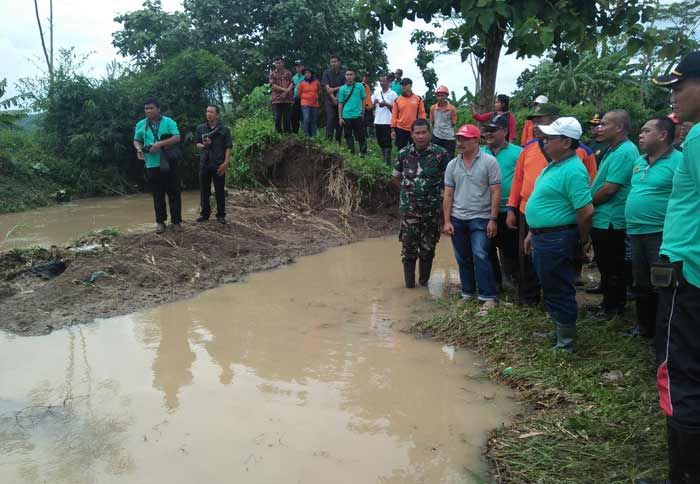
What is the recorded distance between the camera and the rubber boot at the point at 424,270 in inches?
262

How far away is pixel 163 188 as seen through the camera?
839cm

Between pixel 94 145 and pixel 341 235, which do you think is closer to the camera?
pixel 341 235

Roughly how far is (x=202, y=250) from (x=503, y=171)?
4.32m

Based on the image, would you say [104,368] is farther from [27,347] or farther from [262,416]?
[262,416]

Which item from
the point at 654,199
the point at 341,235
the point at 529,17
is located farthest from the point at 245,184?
the point at 654,199

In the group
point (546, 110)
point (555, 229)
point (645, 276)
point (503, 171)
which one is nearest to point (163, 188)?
point (503, 171)

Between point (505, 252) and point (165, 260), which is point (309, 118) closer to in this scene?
point (165, 260)

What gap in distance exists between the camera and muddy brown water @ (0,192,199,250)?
36.0ft

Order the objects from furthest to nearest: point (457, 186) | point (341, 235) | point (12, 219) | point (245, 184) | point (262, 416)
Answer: point (12, 219) < point (245, 184) < point (341, 235) < point (457, 186) < point (262, 416)

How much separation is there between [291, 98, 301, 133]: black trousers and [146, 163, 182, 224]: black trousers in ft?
14.5

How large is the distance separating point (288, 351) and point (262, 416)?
3.87ft

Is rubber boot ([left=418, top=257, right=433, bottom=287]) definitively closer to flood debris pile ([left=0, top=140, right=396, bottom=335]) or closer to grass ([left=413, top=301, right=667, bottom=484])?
grass ([left=413, top=301, right=667, bottom=484])

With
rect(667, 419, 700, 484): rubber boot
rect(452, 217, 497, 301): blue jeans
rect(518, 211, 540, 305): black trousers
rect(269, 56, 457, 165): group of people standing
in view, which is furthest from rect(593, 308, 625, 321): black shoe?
rect(269, 56, 457, 165): group of people standing

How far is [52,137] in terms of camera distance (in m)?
17.0
